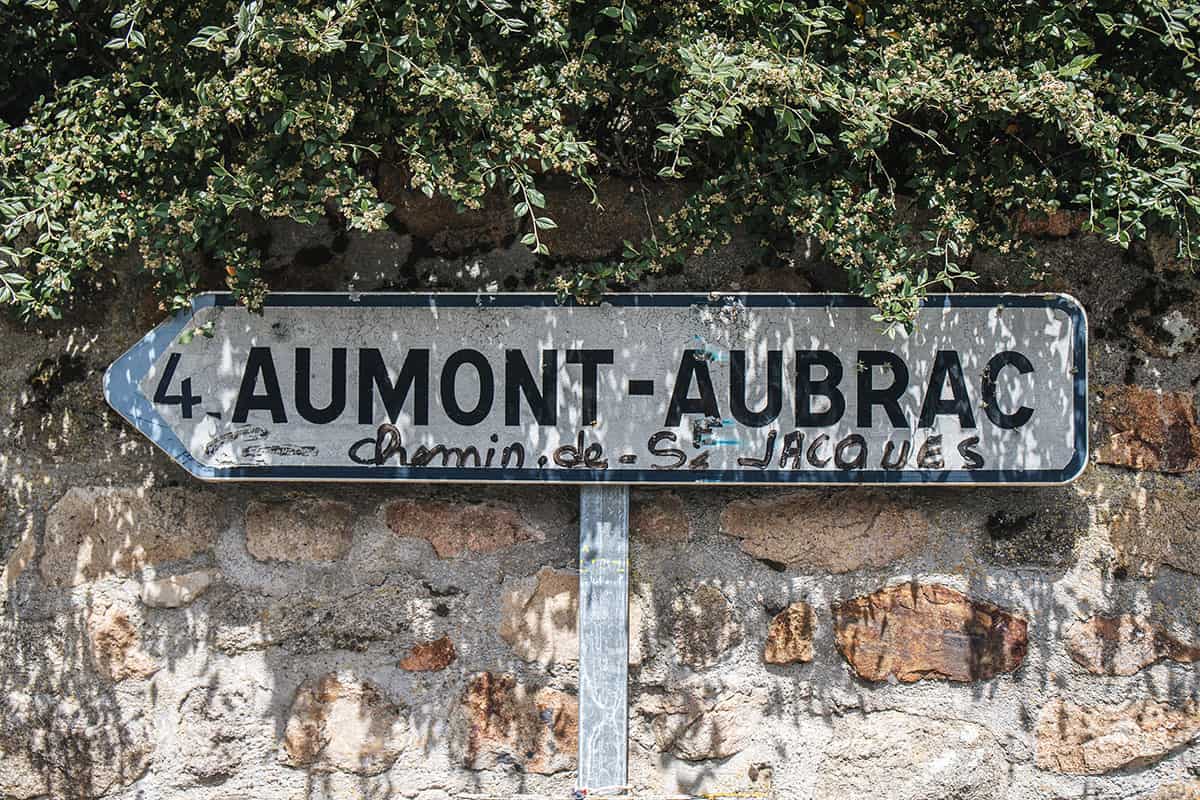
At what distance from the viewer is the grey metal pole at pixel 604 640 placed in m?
2.07

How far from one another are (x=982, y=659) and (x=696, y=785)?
624 mm

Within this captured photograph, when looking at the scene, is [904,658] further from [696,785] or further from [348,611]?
[348,611]

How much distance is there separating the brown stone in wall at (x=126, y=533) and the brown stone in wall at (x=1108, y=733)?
5.68 feet

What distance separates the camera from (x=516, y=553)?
6.91 ft

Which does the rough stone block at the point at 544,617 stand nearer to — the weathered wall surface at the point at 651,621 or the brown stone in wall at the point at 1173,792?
the weathered wall surface at the point at 651,621

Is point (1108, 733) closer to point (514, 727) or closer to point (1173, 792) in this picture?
point (1173, 792)

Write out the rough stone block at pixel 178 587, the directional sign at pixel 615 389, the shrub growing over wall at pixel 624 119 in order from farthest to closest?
1. the rough stone block at pixel 178 587
2. the directional sign at pixel 615 389
3. the shrub growing over wall at pixel 624 119

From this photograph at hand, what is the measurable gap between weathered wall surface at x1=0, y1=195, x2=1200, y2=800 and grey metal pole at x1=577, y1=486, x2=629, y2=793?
36 mm

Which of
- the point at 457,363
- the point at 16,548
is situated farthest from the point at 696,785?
the point at 16,548

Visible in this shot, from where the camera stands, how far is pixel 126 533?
6.97 feet

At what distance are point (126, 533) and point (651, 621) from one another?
3.57 ft

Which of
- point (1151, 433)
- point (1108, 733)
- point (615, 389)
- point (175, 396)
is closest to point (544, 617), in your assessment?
point (615, 389)

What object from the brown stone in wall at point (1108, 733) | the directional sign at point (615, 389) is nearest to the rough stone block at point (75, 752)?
the directional sign at point (615, 389)

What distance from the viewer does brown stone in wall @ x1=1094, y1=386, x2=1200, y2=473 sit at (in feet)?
6.86
